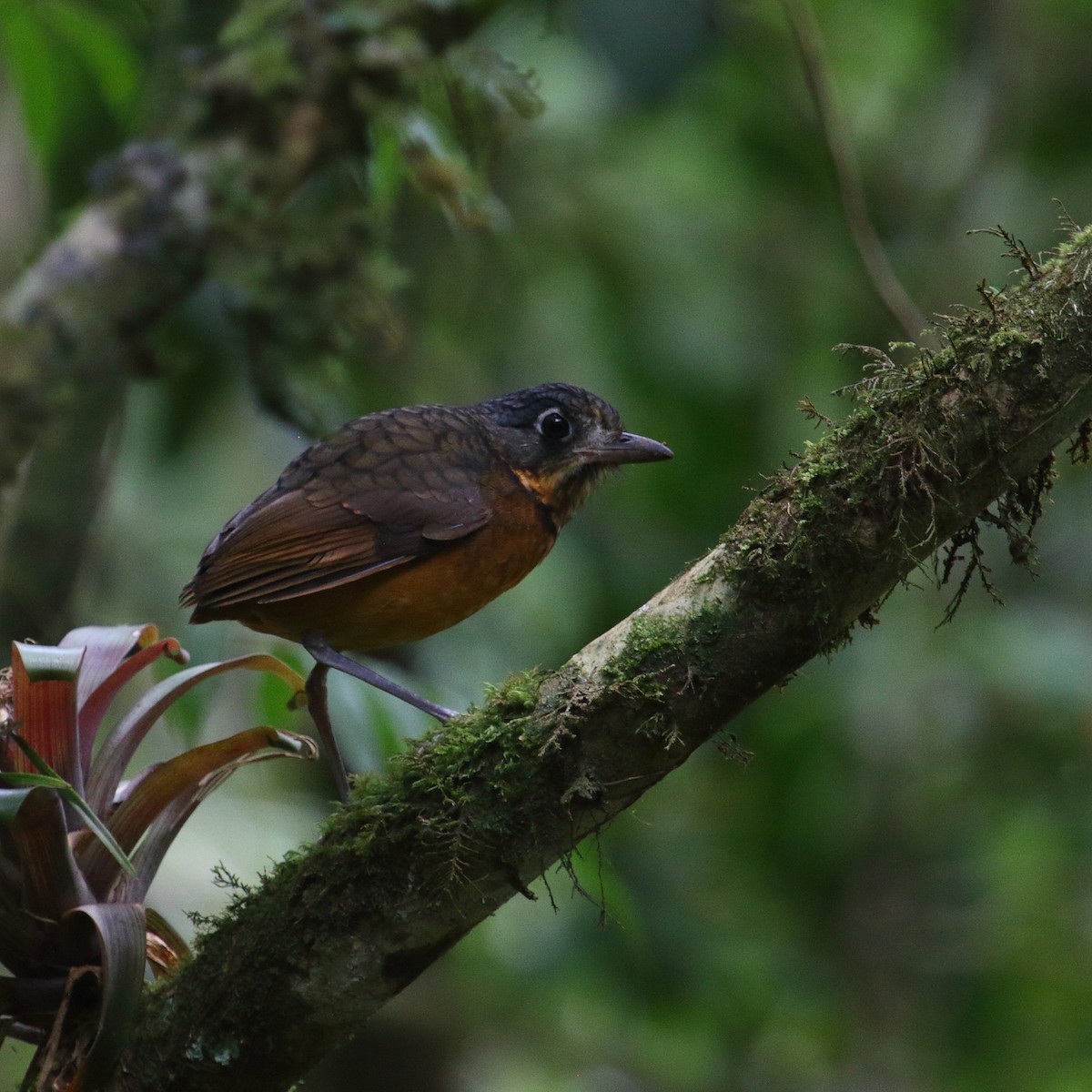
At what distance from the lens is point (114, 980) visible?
7.57ft

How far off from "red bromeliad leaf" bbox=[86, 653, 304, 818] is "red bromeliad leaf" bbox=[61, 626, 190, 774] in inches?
1.4

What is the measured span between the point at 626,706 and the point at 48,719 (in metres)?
1.11

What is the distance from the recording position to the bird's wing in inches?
139

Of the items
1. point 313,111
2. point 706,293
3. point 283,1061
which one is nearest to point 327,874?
point 283,1061

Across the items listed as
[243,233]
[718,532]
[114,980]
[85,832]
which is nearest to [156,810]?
[85,832]

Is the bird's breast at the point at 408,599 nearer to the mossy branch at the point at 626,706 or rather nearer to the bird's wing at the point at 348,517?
the bird's wing at the point at 348,517

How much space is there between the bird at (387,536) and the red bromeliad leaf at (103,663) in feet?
2.15

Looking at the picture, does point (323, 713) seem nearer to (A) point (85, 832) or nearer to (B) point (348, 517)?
(B) point (348, 517)

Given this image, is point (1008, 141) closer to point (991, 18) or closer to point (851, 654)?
point (991, 18)

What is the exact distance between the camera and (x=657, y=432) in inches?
242

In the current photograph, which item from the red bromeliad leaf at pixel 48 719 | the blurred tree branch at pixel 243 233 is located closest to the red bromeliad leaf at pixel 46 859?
the red bromeliad leaf at pixel 48 719

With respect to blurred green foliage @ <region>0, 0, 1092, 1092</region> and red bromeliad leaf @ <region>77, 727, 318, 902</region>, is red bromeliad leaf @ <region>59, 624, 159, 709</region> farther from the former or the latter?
blurred green foliage @ <region>0, 0, 1092, 1092</region>

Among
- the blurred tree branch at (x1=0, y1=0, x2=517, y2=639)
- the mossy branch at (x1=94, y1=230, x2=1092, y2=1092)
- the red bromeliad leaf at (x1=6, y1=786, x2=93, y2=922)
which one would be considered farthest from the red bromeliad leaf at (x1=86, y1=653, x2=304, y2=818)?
the blurred tree branch at (x1=0, y1=0, x2=517, y2=639)

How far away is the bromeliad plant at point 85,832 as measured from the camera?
233 cm
